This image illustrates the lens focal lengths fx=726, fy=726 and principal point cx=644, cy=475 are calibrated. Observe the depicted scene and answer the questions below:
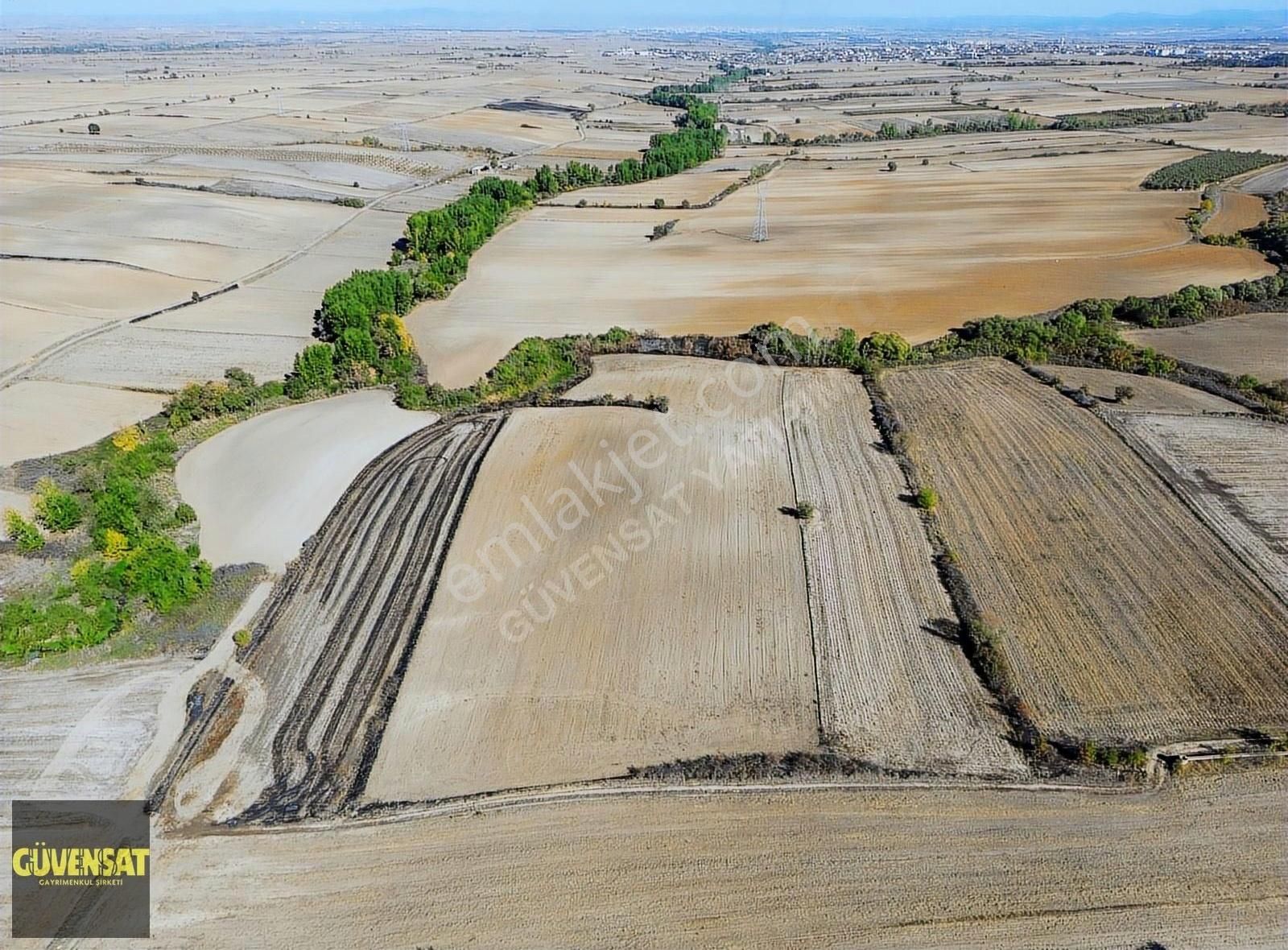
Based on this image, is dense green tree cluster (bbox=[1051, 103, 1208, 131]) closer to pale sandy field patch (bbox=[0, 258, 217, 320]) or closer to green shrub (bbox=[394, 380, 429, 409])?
green shrub (bbox=[394, 380, 429, 409])

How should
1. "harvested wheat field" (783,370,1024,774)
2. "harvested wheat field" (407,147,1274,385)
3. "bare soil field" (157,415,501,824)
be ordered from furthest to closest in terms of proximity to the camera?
"harvested wheat field" (407,147,1274,385) → "harvested wheat field" (783,370,1024,774) → "bare soil field" (157,415,501,824)

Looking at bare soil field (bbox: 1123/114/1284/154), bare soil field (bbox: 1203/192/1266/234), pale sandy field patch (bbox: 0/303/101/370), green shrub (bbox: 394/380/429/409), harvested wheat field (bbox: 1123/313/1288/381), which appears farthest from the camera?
bare soil field (bbox: 1123/114/1284/154)

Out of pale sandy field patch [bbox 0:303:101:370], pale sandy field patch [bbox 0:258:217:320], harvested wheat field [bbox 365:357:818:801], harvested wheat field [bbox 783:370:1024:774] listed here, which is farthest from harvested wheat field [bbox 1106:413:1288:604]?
pale sandy field patch [bbox 0:258:217:320]

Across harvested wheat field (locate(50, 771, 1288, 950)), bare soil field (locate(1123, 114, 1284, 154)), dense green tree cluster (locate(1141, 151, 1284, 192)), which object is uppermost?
bare soil field (locate(1123, 114, 1284, 154))

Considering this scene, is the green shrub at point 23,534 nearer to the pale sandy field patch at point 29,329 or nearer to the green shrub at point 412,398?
the green shrub at point 412,398

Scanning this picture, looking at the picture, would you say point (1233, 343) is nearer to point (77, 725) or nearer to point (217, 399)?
point (217, 399)

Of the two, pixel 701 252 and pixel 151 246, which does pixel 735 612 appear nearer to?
pixel 701 252

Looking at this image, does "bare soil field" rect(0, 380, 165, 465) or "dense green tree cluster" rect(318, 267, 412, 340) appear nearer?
"bare soil field" rect(0, 380, 165, 465)

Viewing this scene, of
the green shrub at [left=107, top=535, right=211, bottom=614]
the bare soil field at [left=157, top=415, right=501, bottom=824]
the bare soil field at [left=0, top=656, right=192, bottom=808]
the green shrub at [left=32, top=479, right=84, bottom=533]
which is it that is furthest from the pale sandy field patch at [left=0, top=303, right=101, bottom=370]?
the bare soil field at [left=0, top=656, right=192, bottom=808]

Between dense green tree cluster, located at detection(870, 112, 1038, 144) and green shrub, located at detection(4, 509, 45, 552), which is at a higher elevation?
dense green tree cluster, located at detection(870, 112, 1038, 144)
